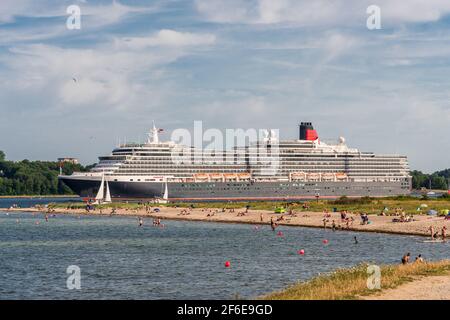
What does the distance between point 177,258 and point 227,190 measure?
9283 cm

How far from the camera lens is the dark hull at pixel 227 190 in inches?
5487

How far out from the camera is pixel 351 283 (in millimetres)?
32156

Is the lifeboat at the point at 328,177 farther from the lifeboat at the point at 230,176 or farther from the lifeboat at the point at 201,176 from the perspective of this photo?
the lifeboat at the point at 201,176

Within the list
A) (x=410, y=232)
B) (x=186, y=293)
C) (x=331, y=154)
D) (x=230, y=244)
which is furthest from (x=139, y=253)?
(x=331, y=154)

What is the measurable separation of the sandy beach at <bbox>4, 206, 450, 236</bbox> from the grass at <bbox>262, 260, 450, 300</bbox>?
2960cm

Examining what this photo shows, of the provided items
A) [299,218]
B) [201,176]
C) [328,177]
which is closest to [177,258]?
[299,218]

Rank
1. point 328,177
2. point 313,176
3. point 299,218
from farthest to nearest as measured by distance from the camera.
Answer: point 328,177
point 313,176
point 299,218

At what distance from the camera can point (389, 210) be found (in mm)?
92562

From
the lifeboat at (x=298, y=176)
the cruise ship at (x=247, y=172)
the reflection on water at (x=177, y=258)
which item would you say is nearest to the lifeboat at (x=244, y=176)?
the cruise ship at (x=247, y=172)

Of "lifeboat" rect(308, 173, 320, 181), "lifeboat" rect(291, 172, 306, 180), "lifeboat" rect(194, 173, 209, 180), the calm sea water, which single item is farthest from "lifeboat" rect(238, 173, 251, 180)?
the calm sea water

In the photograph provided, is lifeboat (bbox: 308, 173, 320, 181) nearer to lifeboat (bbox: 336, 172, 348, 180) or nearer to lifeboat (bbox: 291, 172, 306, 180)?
lifeboat (bbox: 291, 172, 306, 180)

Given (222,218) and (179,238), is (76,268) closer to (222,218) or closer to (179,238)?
(179,238)

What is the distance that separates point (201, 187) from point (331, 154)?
1335 inches

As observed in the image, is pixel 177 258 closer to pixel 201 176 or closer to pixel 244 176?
pixel 201 176
